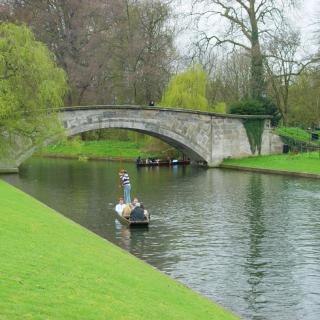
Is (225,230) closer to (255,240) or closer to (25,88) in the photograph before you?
(255,240)

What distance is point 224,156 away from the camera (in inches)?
2068

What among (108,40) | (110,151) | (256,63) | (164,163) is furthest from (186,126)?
(108,40)

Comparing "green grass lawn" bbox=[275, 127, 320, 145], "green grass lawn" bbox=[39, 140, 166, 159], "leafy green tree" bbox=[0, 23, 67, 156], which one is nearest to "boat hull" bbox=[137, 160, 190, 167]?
"green grass lawn" bbox=[39, 140, 166, 159]

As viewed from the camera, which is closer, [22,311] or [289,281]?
[22,311]

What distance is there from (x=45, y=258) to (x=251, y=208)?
55.8 ft

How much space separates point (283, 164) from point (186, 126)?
9145 millimetres

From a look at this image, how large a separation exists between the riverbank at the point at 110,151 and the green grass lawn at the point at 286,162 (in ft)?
33.3

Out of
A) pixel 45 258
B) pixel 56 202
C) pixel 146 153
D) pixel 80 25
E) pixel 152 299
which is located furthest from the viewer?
pixel 80 25

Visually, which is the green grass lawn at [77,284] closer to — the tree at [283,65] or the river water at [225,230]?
the river water at [225,230]

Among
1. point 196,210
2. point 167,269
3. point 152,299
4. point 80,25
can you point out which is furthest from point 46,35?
point 152,299

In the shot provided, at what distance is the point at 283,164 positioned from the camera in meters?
45.9

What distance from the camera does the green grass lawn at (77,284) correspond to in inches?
329

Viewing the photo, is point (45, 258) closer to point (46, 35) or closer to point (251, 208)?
point (251, 208)

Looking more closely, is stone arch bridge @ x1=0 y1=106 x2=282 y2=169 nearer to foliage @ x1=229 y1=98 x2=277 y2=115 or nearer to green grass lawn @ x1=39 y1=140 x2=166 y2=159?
foliage @ x1=229 y1=98 x2=277 y2=115
